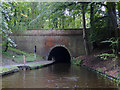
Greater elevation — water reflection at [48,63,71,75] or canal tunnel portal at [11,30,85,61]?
canal tunnel portal at [11,30,85,61]

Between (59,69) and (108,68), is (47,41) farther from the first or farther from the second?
(108,68)

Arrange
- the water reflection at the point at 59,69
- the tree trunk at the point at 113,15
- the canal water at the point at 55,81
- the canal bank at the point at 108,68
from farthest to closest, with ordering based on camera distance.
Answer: the water reflection at the point at 59,69
the tree trunk at the point at 113,15
the canal bank at the point at 108,68
the canal water at the point at 55,81

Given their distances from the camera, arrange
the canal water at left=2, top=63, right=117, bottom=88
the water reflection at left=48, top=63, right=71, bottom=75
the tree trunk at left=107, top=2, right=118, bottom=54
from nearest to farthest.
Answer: the canal water at left=2, top=63, right=117, bottom=88 → the tree trunk at left=107, top=2, right=118, bottom=54 → the water reflection at left=48, top=63, right=71, bottom=75

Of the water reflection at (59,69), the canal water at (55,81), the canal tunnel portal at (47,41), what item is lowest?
the water reflection at (59,69)

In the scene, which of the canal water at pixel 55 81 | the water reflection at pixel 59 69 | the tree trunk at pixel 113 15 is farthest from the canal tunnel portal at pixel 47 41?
the canal water at pixel 55 81

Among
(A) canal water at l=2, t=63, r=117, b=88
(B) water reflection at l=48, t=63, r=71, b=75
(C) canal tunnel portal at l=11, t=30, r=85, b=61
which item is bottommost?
(B) water reflection at l=48, t=63, r=71, b=75

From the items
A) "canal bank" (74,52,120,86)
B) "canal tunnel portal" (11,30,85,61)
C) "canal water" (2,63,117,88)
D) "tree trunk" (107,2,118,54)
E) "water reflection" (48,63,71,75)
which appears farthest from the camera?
"canal tunnel portal" (11,30,85,61)

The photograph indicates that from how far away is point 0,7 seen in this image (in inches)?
375

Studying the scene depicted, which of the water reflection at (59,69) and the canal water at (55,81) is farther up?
the canal water at (55,81)

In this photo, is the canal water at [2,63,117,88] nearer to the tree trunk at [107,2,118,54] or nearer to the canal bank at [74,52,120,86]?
the canal bank at [74,52,120,86]

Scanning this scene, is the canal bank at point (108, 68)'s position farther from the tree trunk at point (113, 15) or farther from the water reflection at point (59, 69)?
the water reflection at point (59, 69)

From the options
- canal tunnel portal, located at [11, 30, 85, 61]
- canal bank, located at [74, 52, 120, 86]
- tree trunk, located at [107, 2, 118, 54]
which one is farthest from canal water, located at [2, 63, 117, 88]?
canal tunnel portal, located at [11, 30, 85, 61]

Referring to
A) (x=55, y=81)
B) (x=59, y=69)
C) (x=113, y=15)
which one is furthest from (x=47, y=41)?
(x=55, y=81)

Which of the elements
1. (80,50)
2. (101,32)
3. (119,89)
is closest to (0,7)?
(119,89)
